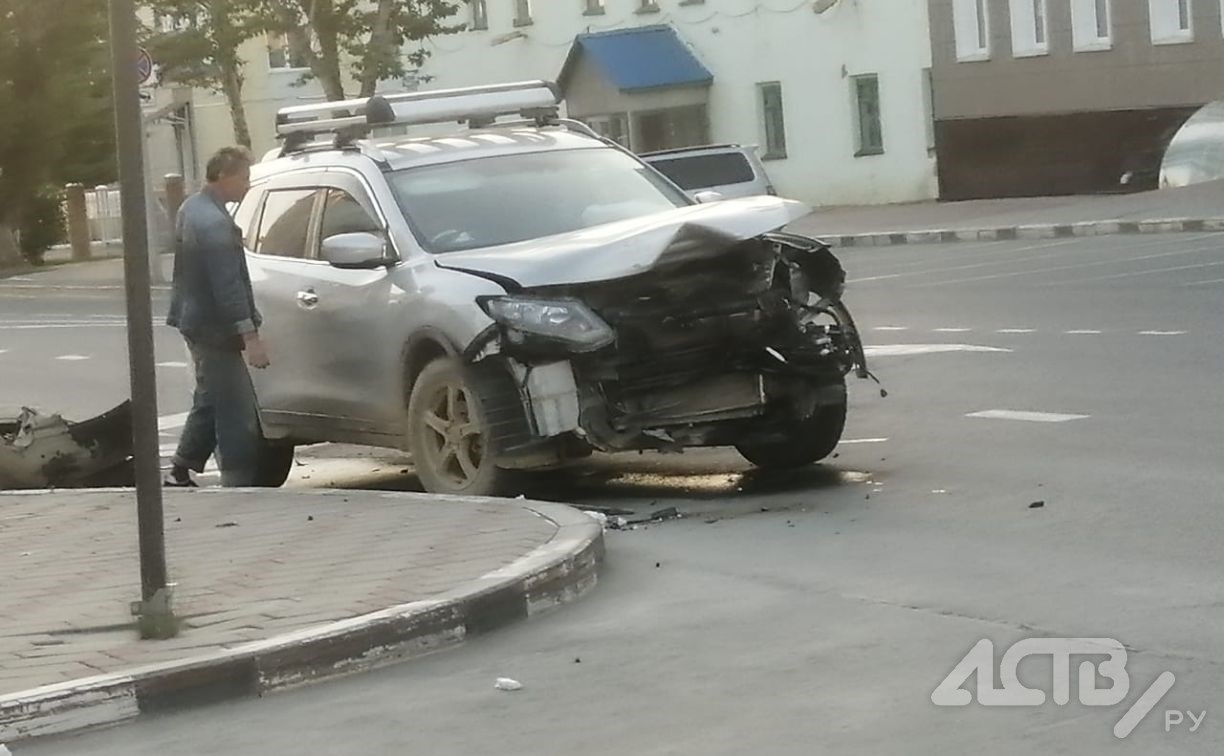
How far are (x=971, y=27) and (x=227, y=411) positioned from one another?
37.0 meters

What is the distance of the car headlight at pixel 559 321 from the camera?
10.7 metres

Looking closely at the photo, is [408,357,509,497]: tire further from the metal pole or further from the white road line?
the white road line

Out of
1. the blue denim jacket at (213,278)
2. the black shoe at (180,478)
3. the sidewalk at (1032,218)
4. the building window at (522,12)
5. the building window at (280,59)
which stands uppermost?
the building window at (522,12)

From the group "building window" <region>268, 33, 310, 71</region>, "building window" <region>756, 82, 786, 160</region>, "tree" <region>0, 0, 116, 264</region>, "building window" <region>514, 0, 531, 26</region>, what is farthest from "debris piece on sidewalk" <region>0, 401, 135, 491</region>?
"building window" <region>268, 33, 310, 71</region>

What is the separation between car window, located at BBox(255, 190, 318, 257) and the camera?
12.8 metres

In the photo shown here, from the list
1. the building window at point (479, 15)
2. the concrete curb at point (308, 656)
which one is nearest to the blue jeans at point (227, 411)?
the concrete curb at point (308, 656)

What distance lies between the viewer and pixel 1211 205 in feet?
112

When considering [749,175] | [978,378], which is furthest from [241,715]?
[749,175]

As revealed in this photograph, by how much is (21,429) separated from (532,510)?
4232 mm

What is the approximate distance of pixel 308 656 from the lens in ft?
24.8

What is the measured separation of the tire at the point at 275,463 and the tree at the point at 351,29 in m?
36.0

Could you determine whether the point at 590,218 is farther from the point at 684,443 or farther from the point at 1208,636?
the point at 1208,636

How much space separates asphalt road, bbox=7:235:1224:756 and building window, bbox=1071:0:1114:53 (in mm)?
29561

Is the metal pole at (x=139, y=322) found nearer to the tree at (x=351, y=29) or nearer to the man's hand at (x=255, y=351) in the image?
the man's hand at (x=255, y=351)
